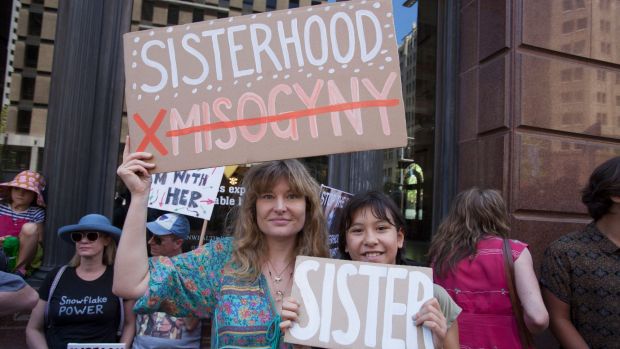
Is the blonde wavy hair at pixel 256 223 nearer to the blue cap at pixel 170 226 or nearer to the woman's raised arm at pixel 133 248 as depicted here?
the woman's raised arm at pixel 133 248

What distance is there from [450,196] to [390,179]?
2.13 feet

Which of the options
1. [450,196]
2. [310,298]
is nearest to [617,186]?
[310,298]

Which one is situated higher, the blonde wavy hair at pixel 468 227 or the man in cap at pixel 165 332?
the blonde wavy hair at pixel 468 227

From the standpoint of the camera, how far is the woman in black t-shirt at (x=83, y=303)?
2709 millimetres

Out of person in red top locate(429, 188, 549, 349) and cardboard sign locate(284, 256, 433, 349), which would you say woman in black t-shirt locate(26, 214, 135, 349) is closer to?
cardboard sign locate(284, 256, 433, 349)

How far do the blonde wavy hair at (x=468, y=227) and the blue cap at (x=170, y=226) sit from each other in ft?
6.03

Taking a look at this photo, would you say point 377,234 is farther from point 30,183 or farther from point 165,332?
point 30,183

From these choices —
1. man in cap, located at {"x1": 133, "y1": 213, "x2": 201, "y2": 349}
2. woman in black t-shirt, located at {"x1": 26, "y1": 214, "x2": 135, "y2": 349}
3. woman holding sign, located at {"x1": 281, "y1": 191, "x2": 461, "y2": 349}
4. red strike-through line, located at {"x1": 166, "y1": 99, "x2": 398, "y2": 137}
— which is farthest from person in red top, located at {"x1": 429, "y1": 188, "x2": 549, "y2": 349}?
woman in black t-shirt, located at {"x1": 26, "y1": 214, "x2": 135, "y2": 349}

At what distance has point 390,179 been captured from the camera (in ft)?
15.7

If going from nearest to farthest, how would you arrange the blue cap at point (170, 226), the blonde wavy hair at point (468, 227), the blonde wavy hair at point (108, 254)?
1. the blonde wavy hair at point (468, 227)
2. the blonde wavy hair at point (108, 254)
3. the blue cap at point (170, 226)

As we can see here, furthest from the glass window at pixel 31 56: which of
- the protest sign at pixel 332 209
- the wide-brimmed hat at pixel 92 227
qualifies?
the protest sign at pixel 332 209

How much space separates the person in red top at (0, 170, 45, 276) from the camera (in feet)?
11.2

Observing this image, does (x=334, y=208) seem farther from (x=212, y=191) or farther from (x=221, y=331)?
(x=221, y=331)

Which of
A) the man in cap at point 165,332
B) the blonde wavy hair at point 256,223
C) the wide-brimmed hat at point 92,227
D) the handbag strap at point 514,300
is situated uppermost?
the blonde wavy hair at point 256,223
